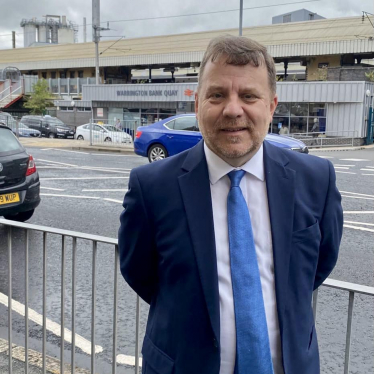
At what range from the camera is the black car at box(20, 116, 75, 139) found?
35.7 meters

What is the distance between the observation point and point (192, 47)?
4644cm

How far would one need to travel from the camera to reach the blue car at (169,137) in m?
15.7

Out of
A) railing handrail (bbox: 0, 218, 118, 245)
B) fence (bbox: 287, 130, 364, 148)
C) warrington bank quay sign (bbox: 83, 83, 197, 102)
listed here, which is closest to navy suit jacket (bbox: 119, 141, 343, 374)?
railing handrail (bbox: 0, 218, 118, 245)

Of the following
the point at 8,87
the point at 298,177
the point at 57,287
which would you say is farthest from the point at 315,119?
the point at 8,87

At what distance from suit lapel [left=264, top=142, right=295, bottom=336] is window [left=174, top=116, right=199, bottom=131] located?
45.3 ft

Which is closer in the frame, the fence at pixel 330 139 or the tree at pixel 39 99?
the fence at pixel 330 139

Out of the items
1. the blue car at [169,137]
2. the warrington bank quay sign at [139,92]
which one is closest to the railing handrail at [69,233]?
the blue car at [169,137]

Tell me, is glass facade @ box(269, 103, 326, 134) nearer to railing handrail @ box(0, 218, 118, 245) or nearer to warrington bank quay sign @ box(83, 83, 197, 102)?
warrington bank quay sign @ box(83, 83, 197, 102)

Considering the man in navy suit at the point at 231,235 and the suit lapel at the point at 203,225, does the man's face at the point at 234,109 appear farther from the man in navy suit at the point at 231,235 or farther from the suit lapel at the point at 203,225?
the suit lapel at the point at 203,225

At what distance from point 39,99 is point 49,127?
14752mm

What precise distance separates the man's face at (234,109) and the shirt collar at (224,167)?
2cm

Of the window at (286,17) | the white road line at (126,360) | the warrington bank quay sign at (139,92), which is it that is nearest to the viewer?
the white road line at (126,360)

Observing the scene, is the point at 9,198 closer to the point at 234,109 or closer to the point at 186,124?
the point at 234,109

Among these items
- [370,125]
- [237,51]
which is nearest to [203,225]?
[237,51]
